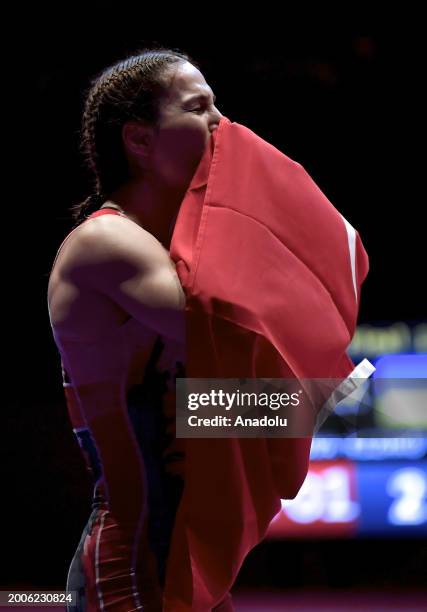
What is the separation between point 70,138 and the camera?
3.18 meters

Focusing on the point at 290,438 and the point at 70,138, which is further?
the point at 70,138

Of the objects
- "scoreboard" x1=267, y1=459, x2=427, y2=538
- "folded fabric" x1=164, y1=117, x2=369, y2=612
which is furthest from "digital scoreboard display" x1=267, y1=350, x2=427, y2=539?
"folded fabric" x1=164, y1=117, x2=369, y2=612

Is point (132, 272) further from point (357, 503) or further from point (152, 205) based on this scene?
point (357, 503)

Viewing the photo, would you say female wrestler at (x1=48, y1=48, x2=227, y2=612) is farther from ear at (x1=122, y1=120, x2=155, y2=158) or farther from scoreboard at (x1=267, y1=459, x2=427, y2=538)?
scoreboard at (x1=267, y1=459, x2=427, y2=538)

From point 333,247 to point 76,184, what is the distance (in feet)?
6.73

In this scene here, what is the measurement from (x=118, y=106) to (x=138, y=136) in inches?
2.0

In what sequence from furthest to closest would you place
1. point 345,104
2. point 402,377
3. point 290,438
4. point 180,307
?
point 345,104
point 402,377
point 290,438
point 180,307

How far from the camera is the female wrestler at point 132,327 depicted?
3.59 feet

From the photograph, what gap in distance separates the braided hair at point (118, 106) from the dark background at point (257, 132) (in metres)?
1.84

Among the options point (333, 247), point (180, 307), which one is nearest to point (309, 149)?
point (333, 247)

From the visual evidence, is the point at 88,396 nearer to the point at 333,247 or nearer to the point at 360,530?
the point at 333,247

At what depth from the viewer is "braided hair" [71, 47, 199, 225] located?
119cm

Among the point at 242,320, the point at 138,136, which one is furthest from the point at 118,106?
the point at 242,320

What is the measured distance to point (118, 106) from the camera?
120cm
